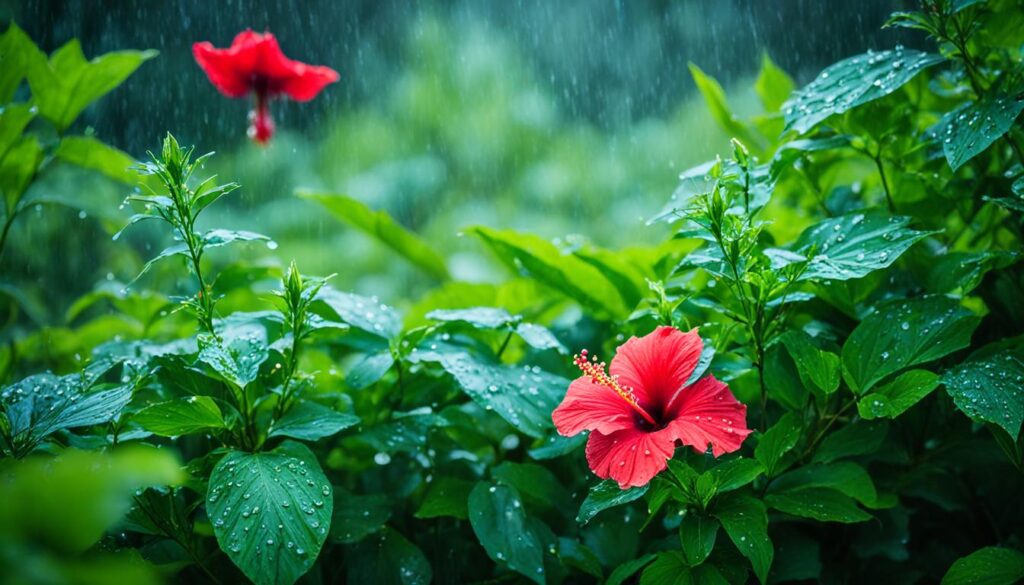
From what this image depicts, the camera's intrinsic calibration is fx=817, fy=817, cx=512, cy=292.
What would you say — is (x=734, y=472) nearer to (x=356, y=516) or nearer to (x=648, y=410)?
(x=648, y=410)

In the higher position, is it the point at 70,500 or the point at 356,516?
the point at 70,500

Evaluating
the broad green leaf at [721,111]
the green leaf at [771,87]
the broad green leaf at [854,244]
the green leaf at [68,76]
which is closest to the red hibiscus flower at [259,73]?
the green leaf at [68,76]

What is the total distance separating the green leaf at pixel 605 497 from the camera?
803 millimetres

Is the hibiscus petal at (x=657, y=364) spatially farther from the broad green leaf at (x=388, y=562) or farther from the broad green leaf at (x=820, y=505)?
the broad green leaf at (x=388, y=562)

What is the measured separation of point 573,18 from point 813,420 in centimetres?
324

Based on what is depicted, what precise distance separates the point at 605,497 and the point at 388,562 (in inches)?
12.0

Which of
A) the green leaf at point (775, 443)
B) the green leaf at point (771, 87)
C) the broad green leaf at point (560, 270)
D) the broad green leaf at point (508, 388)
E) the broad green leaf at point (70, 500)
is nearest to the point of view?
the broad green leaf at point (70, 500)

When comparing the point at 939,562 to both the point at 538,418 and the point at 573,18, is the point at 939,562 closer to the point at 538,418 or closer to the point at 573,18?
the point at 538,418

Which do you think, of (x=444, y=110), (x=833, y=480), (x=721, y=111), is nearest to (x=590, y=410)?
(x=833, y=480)

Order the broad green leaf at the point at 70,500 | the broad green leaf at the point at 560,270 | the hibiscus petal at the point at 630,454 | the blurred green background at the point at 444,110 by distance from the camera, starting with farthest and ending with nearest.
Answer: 1. the blurred green background at the point at 444,110
2. the broad green leaf at the point at 560,270
3. the hibiscus petal at the point at 630,454
4. the broad green leaf at the point at 70,500

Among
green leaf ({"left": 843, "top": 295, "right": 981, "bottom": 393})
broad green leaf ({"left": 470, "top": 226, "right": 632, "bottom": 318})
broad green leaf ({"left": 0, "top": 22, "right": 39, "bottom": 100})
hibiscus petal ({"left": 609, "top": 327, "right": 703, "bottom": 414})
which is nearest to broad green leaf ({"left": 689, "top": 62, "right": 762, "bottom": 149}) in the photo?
broad green leaf ({"left": 470, "top": 226, "right": 632, "bottom": 318})

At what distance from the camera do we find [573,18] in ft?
12.7

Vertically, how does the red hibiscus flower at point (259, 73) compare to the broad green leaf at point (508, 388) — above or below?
above

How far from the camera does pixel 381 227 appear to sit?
1.37m
